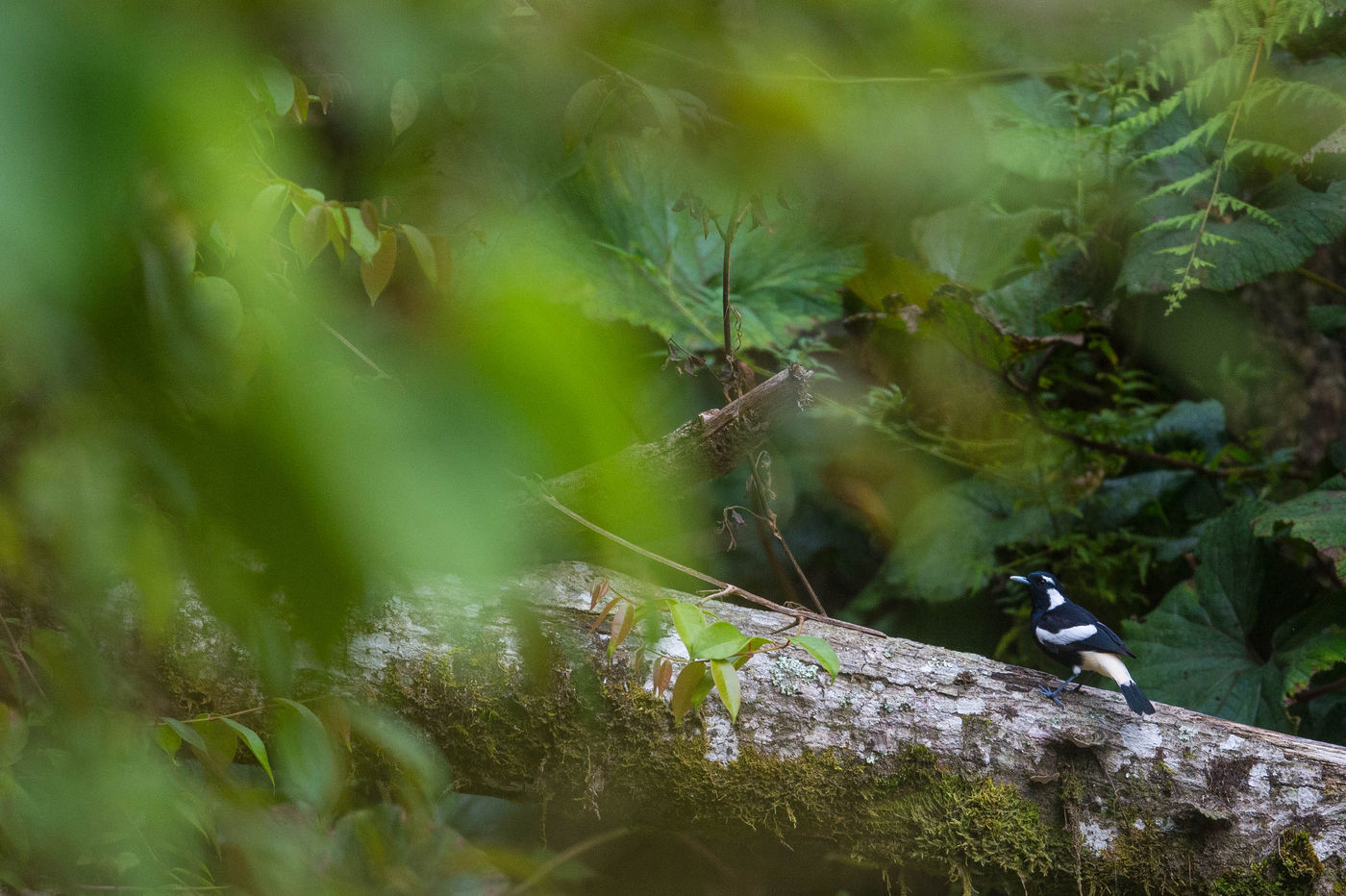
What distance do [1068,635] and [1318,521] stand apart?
0.61 meters

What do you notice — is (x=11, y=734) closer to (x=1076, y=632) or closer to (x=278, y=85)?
(x=278, y=85)

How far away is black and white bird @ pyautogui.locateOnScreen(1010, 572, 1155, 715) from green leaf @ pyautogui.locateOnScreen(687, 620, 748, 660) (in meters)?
0.79

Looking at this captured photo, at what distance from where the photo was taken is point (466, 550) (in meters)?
0.26

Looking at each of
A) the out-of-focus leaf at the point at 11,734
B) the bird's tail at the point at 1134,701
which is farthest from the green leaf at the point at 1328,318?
the out-of-focus leaf at the point at 11,734

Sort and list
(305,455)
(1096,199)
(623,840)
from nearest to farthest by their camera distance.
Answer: (305,455), (623,840), (1096,199)

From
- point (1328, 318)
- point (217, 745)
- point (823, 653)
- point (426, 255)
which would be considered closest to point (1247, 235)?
point (1328, 318)

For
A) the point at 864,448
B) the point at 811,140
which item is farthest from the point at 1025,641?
the point at 811,140

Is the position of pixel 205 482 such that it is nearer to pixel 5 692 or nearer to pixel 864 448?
pixel 5 692

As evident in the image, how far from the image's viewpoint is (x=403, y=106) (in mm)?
352

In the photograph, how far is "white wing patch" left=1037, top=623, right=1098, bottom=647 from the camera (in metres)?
1.56

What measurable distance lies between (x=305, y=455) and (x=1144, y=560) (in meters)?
2.38

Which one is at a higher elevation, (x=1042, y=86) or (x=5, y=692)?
(x=1042, y=86)

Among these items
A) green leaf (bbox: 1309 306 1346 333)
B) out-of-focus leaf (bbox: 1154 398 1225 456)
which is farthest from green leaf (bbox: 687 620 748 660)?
green leaf (bbox: 1309 306 1346 333)

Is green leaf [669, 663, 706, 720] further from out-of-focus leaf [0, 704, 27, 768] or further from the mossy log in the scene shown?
out-of-focus leaf [0, 704, 27, 768]
